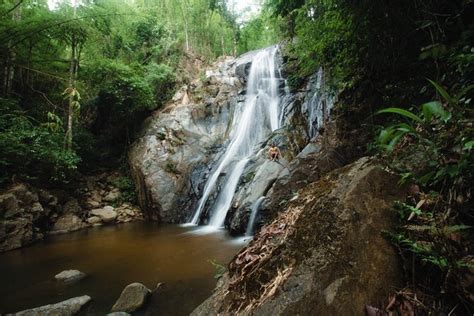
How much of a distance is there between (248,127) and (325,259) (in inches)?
394

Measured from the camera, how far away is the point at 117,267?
5.30 metres

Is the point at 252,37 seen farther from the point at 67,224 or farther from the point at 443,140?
the point at 443,140

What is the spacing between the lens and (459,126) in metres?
1.51

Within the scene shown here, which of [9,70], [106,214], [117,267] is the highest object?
[9,70]

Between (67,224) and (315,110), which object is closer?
(315,110)

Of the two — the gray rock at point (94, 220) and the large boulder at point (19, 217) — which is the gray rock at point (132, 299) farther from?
the gray rock at point (94, 220)

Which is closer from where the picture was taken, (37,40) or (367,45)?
(367,45)

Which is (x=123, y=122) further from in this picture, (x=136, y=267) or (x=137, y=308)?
(x=137, y=308)

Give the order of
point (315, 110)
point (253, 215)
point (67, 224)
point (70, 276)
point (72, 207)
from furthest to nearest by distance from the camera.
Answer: point (72, 207)
point (67, 224)
point (315, 110)
point (253, 215)
point (70, 276)

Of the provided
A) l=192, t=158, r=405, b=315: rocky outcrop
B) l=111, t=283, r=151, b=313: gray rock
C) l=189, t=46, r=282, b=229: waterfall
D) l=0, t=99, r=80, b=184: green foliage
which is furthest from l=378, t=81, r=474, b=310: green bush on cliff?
l=0, t=99, r=80, b=184: green foliage

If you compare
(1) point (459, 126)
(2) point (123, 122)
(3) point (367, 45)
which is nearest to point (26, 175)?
(2) point (123, 122)

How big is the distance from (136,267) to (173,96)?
10.6 m

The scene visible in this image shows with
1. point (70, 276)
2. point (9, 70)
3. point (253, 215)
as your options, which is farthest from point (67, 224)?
point (253, 215)

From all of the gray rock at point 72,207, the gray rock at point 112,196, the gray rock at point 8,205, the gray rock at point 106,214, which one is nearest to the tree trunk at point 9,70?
the gray rock at point 72,207
